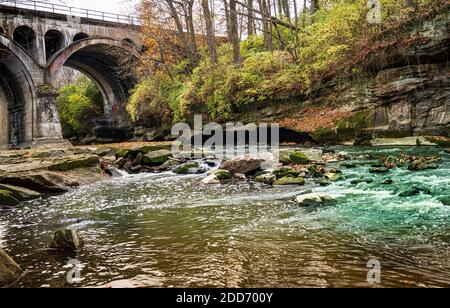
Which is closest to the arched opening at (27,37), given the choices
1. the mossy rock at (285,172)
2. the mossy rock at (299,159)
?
the mossy rock at (299,159)

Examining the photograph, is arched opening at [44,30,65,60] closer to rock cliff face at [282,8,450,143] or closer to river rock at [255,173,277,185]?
rock cliff face at [282,8,450,143]

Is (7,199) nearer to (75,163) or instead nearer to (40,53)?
(75,163)

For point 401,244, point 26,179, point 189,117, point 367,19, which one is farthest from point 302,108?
point 401,244

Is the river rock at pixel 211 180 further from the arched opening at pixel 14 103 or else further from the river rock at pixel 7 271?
the arched opening at pixel 14 103

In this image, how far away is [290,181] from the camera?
942 cm

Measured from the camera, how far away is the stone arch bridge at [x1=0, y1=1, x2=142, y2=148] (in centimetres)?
2900

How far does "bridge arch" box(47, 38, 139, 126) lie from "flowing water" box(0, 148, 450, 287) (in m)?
27.0

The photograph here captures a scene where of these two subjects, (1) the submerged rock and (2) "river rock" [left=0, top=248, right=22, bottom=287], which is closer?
(2) "river rock" [left=0, top=248, right=22, bottom=287]

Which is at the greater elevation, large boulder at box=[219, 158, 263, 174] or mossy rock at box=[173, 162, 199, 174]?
large boulder at box=[219, 158, 263, 174]

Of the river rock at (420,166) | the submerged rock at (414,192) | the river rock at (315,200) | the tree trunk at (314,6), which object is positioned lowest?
the river rock at (315,200)

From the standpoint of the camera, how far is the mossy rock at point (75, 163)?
40.8 ft

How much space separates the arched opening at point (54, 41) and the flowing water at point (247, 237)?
2867 centimetres

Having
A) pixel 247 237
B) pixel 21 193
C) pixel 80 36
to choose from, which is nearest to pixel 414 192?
pixel 247 237

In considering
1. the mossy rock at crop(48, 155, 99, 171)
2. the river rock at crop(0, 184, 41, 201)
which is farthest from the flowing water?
the mossy rock at crop(48, 155, 99, 171)
